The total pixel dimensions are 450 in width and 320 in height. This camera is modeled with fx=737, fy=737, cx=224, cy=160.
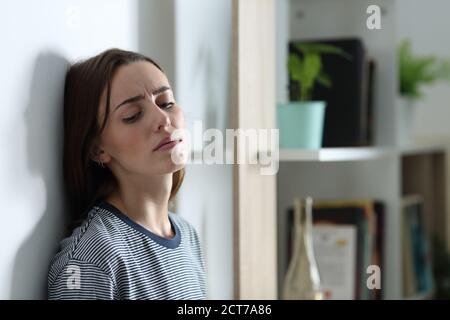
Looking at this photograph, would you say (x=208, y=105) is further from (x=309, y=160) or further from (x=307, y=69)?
(x=309, y=160)

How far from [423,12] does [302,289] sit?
3.41 ft

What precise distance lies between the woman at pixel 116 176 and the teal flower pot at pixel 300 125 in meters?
0.46

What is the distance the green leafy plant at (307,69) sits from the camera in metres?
1.34

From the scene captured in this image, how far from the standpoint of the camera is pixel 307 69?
134 centimetres

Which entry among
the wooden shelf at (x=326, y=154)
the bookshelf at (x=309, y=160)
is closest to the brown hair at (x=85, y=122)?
the bookshelf at (x=309, y=160)

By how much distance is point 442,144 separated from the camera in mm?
1937

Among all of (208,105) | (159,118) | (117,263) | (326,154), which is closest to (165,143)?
(159,118)

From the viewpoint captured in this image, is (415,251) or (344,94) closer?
(344,94)

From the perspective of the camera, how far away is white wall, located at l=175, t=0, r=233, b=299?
1.04 metres

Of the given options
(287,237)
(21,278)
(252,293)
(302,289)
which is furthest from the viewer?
(287,237)

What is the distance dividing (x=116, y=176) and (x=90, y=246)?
0.11 metres

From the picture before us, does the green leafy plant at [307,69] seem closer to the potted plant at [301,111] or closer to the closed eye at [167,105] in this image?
the potted plant at [301,111]

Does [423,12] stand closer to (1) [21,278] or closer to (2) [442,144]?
(2) [442,144]
